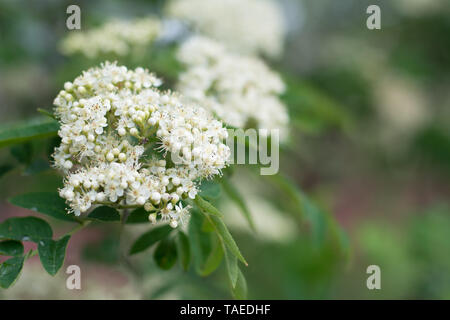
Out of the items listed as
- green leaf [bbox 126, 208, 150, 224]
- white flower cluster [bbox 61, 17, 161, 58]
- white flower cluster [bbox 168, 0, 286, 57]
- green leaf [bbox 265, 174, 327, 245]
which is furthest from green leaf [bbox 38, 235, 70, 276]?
white flower cluster [bbox 168, 0, 286, 57]

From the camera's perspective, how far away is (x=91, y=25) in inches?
159

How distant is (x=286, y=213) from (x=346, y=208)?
508cm

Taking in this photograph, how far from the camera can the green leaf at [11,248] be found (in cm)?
182

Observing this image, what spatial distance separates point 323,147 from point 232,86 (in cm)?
509

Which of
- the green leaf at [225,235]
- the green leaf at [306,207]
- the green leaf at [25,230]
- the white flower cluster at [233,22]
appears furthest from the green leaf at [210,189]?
the white flower cluster at [233,22]

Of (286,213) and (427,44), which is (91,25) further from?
(427,44)

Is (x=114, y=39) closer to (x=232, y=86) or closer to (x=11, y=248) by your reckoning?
(x=232, y=86)

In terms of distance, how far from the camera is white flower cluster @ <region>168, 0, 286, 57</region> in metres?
4.18

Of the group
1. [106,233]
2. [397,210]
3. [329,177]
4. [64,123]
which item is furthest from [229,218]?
[397,210]

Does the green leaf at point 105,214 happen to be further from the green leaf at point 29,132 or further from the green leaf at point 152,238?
the green leaf at point 29,132

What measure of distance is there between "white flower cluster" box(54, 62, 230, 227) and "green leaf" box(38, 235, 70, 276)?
0.15 metres

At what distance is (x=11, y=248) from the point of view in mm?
1846

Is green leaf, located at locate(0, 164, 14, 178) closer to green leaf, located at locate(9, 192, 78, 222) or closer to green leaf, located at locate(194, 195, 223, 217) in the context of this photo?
green leaf, located at locate(9, 192, 78, 222)

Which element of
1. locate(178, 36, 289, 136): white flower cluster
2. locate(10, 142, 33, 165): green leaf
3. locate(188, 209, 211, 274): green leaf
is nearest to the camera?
locate(188, 209, 211, 274): green leaf
